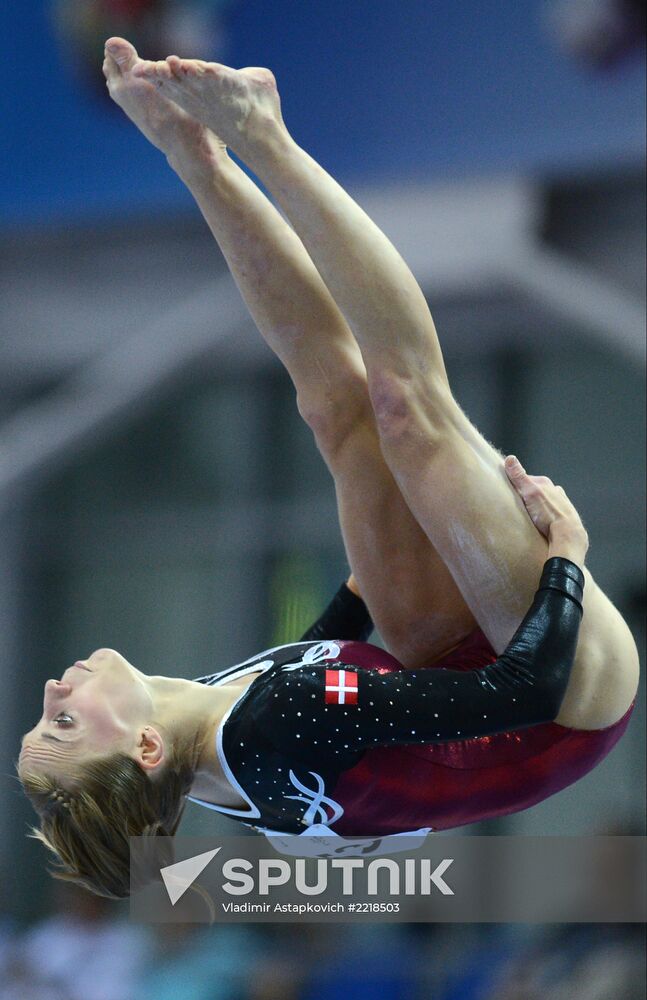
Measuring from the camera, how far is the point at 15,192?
4.19 metres

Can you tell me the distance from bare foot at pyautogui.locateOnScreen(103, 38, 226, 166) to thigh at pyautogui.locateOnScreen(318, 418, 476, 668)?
0.55 m

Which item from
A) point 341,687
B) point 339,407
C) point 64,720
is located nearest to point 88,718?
point 64,720

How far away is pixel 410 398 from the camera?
187cm

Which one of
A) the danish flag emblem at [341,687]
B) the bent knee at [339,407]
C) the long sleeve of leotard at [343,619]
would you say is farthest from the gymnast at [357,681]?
the long sleeve of leotard at [343,619]

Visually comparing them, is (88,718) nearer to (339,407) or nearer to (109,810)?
(109,810)

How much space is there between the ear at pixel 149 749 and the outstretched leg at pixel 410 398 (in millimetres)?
546

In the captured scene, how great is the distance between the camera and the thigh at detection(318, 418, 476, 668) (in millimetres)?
2035

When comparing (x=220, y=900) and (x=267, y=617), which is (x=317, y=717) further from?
(x=267, y=617)

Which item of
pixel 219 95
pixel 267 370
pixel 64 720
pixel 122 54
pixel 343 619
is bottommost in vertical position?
pixel 64 720

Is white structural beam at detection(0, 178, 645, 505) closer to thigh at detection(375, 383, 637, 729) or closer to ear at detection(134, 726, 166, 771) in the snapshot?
thigh at detection(375, 383, 637, 729)

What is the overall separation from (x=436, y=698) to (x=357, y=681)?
121 mm

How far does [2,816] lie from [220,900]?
2.67 metres

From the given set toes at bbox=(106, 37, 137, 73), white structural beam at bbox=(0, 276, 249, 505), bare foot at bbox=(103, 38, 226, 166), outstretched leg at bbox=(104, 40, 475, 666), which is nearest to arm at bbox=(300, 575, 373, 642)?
outstretched leg at bbox=(104, 40, 475, 666)

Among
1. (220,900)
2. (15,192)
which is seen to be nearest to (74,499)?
(15,192)
